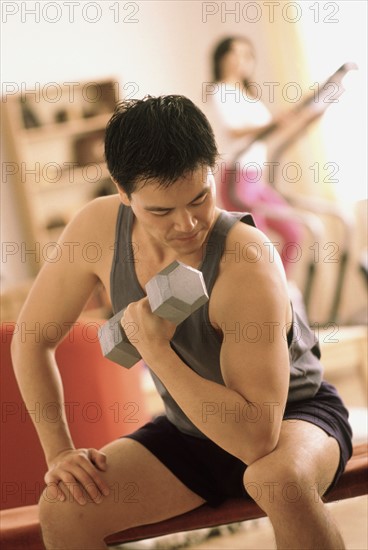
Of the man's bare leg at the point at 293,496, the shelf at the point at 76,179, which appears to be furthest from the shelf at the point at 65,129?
the man's bare leg at the point at 293,496

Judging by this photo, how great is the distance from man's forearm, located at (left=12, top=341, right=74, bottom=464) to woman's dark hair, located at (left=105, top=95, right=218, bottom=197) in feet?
1.38

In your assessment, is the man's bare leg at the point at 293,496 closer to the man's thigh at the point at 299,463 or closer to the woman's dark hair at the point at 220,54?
the man's thigh at the point at 299,463

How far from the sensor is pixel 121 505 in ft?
4.79

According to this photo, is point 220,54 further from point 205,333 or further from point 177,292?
point 177,292

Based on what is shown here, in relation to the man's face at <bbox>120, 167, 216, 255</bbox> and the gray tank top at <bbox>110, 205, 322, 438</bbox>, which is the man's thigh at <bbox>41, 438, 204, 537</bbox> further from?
the man's face at <bbox>120, 167, 216, 255</bbox>

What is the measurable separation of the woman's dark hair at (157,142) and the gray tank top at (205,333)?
171 mm

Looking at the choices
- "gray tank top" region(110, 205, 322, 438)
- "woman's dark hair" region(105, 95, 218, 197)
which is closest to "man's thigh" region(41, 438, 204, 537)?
"gray tank top" region(110, 205, 322, 438)

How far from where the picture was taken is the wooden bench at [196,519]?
1.50 m

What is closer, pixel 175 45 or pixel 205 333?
pixel 205 333

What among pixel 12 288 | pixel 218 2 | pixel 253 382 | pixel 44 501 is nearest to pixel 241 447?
pixel 253 382

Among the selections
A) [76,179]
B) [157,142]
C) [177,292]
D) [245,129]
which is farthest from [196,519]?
[76,179]

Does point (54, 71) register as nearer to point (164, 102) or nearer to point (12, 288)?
point (12, 288)

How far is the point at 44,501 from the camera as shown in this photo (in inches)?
57.7

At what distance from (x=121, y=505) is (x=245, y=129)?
3.08 meters
